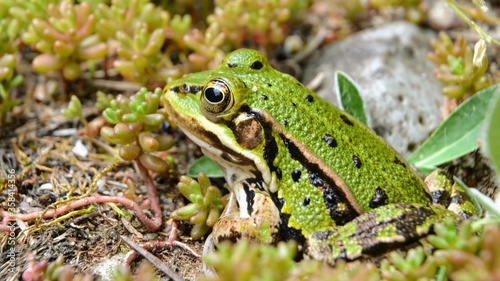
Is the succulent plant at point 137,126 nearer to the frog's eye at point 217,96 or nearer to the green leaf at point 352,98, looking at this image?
the frog's eye at point 217,96

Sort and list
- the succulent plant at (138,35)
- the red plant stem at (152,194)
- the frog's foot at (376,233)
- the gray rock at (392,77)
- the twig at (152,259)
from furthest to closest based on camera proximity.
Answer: the gray rock at (392,77) < the succulent plant at (138,35) < the red plant stem at (152,194) < the twig at (152,259) < the frog's foot at (376,233)

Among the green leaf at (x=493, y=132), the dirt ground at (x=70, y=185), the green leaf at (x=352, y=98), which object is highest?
the green leaf at (x=493, y=132)

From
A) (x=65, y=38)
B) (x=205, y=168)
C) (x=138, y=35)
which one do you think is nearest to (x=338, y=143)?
(x=205, y=168)

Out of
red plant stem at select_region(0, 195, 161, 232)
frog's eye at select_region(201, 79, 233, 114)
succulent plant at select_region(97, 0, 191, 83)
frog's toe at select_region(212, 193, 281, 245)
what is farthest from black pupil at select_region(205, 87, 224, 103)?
succulent plant at select_region(97, 0, 191, 83)

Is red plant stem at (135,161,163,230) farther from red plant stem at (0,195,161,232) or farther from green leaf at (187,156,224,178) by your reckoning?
green leaf at (187,156,224,178)

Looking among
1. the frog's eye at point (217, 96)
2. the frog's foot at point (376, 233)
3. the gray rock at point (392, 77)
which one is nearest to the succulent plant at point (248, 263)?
the frog's foot at point (376, 233)

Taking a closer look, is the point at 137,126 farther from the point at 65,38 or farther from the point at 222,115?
the point at 65,38

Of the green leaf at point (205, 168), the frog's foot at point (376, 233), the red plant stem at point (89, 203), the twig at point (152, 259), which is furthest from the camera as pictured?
the green leaf at point (205, 168)
